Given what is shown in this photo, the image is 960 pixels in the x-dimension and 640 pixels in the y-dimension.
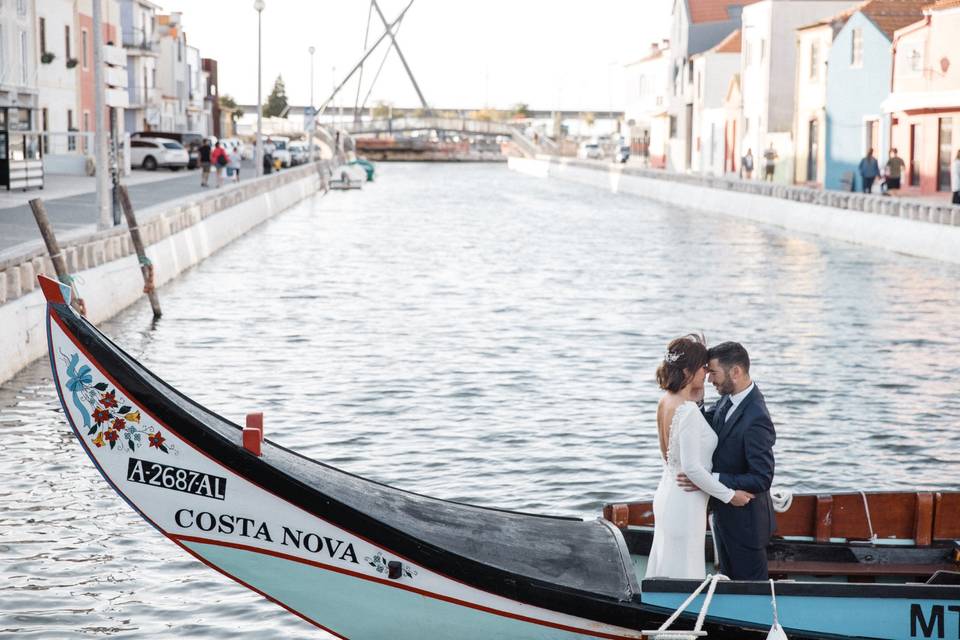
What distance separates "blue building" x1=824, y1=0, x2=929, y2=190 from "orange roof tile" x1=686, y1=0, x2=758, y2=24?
97.8ft

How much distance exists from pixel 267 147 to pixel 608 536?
8257 centimetres

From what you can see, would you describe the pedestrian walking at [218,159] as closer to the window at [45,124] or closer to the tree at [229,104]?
the window at [45,124]

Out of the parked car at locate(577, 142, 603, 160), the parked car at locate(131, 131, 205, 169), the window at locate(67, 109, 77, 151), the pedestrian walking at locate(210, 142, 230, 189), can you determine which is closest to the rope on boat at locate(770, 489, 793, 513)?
the pedestrian walking at locate(210, 142, 230, 189)

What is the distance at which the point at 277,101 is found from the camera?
639 feet

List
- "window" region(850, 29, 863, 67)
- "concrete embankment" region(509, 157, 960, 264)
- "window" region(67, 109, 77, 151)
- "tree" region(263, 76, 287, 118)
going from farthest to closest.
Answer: "tree" region(263, 76, 287, 118)
"window" region(67, 109, 77, 151)
"window" region(850, 29, 863, 67)
"concrete embankment" region(509, 157, 960, 264)

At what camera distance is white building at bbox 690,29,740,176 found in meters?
77.6

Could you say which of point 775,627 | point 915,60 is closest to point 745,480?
point 775,627

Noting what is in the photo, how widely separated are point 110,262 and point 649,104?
81.4 metres

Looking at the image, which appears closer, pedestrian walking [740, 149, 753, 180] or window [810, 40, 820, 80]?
window [810, 40, 820, 80]

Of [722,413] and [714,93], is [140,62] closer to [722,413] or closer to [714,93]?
[714,93]

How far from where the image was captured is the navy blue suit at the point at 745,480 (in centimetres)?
721

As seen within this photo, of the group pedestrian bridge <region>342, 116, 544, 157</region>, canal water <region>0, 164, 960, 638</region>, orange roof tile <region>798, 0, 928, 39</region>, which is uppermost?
orange roof tile <region>798, 0, 928, 39</region>

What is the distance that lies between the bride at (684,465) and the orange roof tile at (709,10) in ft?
266

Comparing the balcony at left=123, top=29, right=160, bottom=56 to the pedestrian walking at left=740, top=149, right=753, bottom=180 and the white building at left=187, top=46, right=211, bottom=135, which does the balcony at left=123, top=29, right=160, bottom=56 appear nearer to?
the white building at left=187, top=46, right=211, bottom=135
